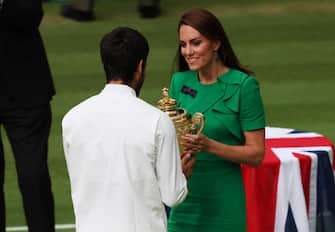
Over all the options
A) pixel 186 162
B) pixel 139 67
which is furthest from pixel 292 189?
pixel 139 67

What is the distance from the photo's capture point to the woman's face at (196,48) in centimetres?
550

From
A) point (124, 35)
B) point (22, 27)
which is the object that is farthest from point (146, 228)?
point (22, 27)

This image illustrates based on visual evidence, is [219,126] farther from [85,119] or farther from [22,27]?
[22,27]

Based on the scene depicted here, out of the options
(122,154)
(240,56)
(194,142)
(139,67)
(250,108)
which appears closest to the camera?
(122,154)

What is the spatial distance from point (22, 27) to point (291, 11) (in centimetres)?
812

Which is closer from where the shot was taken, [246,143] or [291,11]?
[246,143]

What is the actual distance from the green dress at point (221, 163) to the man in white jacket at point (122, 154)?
0.68m

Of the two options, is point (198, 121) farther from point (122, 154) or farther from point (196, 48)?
point (122, 154)

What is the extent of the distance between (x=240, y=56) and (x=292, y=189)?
5800mm

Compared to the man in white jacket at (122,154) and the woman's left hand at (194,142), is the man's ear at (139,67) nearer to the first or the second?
the man in white jacket at (122,154)

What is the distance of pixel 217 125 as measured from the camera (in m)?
5.48

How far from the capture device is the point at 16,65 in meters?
7.04

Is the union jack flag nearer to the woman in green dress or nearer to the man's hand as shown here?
the woman in green dress

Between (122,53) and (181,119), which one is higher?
(122,53)
